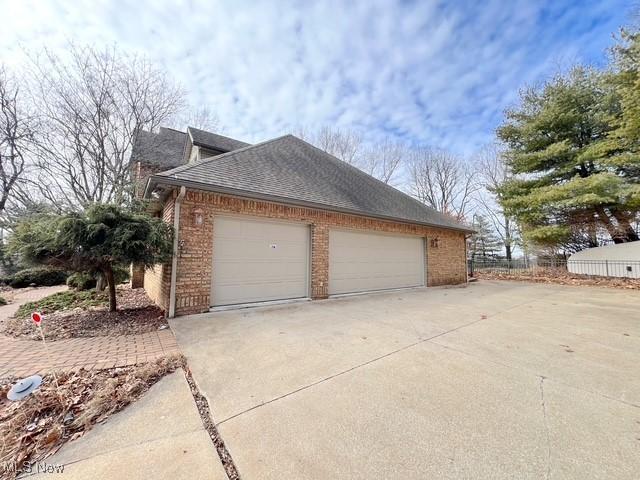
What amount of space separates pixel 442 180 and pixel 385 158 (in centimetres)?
641

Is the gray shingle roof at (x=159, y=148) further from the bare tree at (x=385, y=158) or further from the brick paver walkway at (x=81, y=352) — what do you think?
the bare tree at (x=385, y=158)

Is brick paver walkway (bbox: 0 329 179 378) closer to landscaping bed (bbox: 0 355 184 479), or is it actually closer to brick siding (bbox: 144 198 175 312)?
landscaping bed (bbox: 0 355 184 479)

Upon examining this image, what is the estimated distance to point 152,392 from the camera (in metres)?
2.47

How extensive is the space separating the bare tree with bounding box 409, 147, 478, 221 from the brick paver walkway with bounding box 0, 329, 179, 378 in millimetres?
24439

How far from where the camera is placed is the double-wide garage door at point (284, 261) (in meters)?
5.77

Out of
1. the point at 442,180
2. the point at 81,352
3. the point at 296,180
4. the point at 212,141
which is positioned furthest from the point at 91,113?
the point at 442,180

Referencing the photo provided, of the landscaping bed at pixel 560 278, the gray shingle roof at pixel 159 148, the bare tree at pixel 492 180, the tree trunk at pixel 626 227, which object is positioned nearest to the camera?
the landscaping bed at pixel 560 278

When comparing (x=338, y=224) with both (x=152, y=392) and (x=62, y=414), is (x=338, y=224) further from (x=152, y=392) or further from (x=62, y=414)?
(x=62, y=414)

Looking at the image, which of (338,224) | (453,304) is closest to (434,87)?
(338,224)

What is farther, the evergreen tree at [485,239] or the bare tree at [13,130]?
the evergreen tree at [485,239]

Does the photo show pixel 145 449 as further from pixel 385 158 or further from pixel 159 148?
pixel 385 158

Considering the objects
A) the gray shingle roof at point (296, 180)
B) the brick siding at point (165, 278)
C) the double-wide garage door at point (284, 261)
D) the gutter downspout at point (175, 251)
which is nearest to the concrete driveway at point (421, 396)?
the gutter downspout at point (175, 251)

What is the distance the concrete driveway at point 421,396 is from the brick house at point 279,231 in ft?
3.87

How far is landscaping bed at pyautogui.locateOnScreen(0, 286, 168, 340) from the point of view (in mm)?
4316
